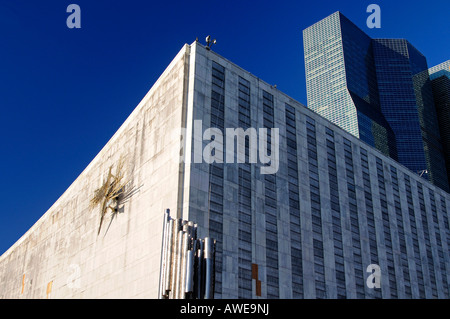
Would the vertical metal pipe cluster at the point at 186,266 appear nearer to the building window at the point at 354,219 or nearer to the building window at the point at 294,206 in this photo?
the building window at the point at 294,206

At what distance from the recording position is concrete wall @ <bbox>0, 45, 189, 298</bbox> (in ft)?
164

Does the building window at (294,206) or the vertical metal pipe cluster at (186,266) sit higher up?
the building window at (294,206)

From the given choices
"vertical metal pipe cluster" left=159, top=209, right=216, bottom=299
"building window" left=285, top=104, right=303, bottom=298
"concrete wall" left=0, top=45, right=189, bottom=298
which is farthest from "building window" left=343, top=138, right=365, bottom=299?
"vertical metal pipe cluster" left=159, top=209, right=216, bottom=299

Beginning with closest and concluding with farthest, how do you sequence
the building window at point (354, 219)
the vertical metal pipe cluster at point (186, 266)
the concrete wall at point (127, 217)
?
the vertical metal pipe cluster at point (186, 266), the concrete wall at point (127, 217), the building window at point (354, 219)

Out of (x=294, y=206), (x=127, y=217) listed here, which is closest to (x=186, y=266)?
(x=127, y=217)

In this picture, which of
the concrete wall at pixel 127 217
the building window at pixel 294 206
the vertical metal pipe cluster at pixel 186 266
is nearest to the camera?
the vertical metal pipe cluster at pixel 186 266

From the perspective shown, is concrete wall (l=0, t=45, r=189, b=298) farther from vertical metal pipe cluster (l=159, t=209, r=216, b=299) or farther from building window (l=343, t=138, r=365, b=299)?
building window (l=343, t=138, r=365, b=299)

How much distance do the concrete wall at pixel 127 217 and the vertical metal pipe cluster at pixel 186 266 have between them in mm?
15571

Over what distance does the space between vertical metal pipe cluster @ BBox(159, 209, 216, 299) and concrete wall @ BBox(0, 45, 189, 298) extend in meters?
15.6

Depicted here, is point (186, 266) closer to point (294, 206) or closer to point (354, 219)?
point (294, 206)

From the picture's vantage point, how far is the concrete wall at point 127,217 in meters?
50.1

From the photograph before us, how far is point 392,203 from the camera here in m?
74.7

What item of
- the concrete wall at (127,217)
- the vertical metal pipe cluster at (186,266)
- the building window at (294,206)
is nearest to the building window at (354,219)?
the building window at (294,206)

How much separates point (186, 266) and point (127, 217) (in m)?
28.3
